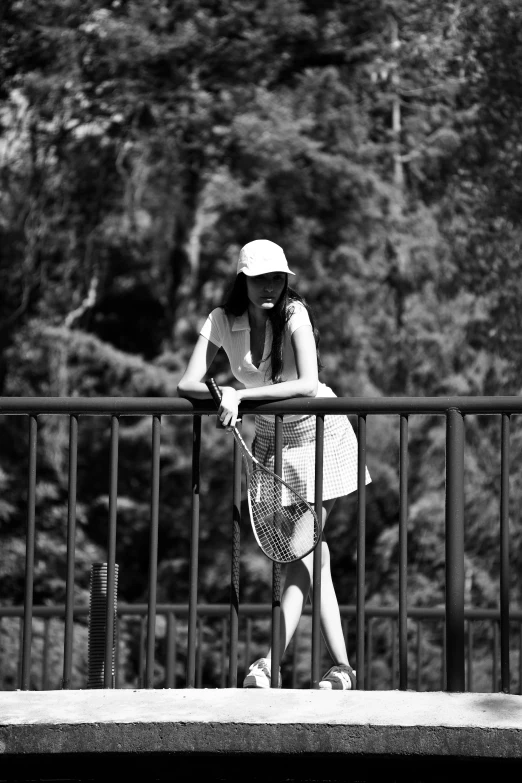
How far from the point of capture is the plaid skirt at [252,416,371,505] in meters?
5.23

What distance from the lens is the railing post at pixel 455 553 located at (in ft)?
15.5

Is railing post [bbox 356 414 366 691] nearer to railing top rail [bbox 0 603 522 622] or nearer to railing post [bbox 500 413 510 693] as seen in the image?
railing post [bbox 500 413 510 693]

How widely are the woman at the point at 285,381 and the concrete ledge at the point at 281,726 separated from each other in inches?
15.2

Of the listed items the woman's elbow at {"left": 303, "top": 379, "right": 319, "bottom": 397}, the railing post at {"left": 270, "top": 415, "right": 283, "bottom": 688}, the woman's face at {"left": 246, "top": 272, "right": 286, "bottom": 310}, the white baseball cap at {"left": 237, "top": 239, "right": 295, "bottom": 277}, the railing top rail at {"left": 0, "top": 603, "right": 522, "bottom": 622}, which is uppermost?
the white baseball cap at {"left": 237, "top": 239, "right": 295, "bottom": 277}

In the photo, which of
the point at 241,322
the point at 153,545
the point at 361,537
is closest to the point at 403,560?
the point at 361,537

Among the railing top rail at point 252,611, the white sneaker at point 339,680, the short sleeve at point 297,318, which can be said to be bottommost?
the railing top rail at point 252,611

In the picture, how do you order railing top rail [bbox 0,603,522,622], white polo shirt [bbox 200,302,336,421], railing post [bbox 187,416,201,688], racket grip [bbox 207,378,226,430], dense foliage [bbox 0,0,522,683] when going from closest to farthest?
racket grip [bbox 207,378,226,430] → railing post [bbox 187,416,201,688] → white polo shirt [bbox 200,302,336,421] → railing top rail [bbox 0,603,522,622] → dense foliage [bbox 0,0,522,683]

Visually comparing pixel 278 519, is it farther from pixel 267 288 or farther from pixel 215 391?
pixel 267 288

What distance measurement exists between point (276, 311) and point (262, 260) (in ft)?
0.75

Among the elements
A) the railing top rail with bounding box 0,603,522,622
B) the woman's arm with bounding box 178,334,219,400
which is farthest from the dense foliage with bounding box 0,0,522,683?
the woman's arm with bounding box 178,334,219,400

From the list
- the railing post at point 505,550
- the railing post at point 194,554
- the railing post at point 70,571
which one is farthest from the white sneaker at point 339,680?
the railing post at point 70,571

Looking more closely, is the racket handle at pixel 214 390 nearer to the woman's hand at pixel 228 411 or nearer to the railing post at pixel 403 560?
the woman's hand at pixel 228 411

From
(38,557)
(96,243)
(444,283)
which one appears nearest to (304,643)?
(38,557)

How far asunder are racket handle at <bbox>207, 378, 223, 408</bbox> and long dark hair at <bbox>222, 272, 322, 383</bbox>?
0.45 meters
